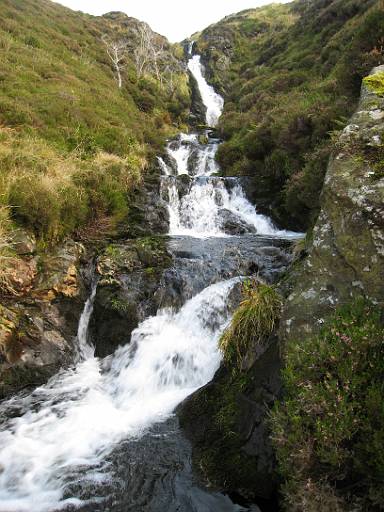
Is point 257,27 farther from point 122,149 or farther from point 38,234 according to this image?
point 38,234

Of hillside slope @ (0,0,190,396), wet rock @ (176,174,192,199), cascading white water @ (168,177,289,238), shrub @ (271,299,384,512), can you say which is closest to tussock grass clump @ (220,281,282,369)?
shrub @ (271,299,384,512)

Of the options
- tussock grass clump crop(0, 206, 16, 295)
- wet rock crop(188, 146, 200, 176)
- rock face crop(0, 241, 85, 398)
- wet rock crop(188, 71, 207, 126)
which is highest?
wet rock crop(188, 71, 207, 126)

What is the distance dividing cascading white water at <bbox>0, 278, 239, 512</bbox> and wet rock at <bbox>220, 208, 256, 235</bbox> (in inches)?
213

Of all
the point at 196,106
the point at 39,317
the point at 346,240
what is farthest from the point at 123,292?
the point at 196,106

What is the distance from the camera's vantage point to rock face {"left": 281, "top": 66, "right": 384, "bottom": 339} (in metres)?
4.10

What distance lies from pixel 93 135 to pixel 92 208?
5.75m

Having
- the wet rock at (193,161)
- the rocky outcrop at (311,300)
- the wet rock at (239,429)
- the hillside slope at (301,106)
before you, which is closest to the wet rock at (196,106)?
the hillside slope at (301,106)

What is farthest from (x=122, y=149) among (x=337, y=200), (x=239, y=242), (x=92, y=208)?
(x=337, y=200)

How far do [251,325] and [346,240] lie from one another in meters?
1.85

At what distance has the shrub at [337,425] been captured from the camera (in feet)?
9.64

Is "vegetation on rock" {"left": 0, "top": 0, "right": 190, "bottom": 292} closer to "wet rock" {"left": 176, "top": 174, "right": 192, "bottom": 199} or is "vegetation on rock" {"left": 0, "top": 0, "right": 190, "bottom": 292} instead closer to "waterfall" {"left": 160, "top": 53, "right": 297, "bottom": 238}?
"wet rock" {"left": 176, "top": 174, "right": 192, "bottom": 199}

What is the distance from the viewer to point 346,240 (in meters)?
4.45

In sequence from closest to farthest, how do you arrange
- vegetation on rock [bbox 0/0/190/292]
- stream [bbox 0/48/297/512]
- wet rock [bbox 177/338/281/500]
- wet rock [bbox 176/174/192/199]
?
wet rock [bbox 177/338/281/500] < stream [bbox 0/48/297/512] < vegetation on rock [bbox 0/0/190/292] < wet rock [bbox 176/174/192/199]

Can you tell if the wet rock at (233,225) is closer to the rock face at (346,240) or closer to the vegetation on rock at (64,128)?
the vegetation on rock at (64,128)
